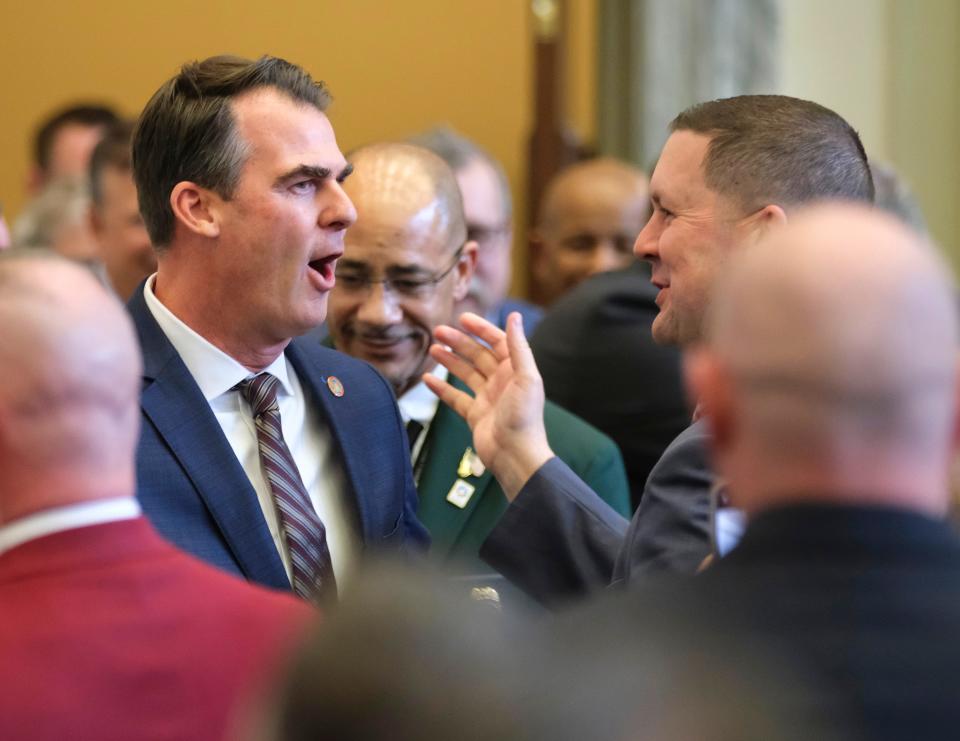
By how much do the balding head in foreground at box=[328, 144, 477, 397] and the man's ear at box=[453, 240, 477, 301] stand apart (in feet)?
0.25

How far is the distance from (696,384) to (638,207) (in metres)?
3.78

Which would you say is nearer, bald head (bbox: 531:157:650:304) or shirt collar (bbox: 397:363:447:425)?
shirt collar (bbox: 397:363:447:425)

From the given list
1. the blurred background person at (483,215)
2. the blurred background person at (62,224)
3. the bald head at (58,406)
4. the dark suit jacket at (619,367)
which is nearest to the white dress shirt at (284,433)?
the bald head at (58,406)

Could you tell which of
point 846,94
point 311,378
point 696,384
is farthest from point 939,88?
point 696,384

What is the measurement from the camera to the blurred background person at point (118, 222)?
14.8 ft

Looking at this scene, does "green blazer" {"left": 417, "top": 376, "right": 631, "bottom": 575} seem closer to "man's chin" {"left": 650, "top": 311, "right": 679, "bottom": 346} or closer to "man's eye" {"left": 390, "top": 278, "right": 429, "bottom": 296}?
"man's eye" {"left": 390, "top": 278, "right": 429, "bottom": 296}

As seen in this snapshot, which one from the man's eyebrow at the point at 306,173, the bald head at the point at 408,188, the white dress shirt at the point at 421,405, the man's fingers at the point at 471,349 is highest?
the man's eyebrow at the point at 306,173

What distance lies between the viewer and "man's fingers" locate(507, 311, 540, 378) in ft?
8.82

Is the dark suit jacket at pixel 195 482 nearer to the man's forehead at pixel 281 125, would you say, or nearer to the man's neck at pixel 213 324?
the man's neck at pixel 213 324

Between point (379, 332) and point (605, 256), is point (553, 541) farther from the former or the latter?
point (605, 256)

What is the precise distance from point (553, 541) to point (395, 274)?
96 centimetres

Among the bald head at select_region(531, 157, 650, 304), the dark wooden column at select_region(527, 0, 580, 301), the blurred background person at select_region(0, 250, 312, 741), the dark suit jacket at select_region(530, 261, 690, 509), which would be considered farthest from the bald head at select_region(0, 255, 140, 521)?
the dark wooden column at select_region(527, 0, 580, 301)

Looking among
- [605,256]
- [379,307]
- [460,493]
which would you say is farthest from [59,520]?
[605,256]

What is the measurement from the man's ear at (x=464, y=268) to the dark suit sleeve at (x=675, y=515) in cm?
129
